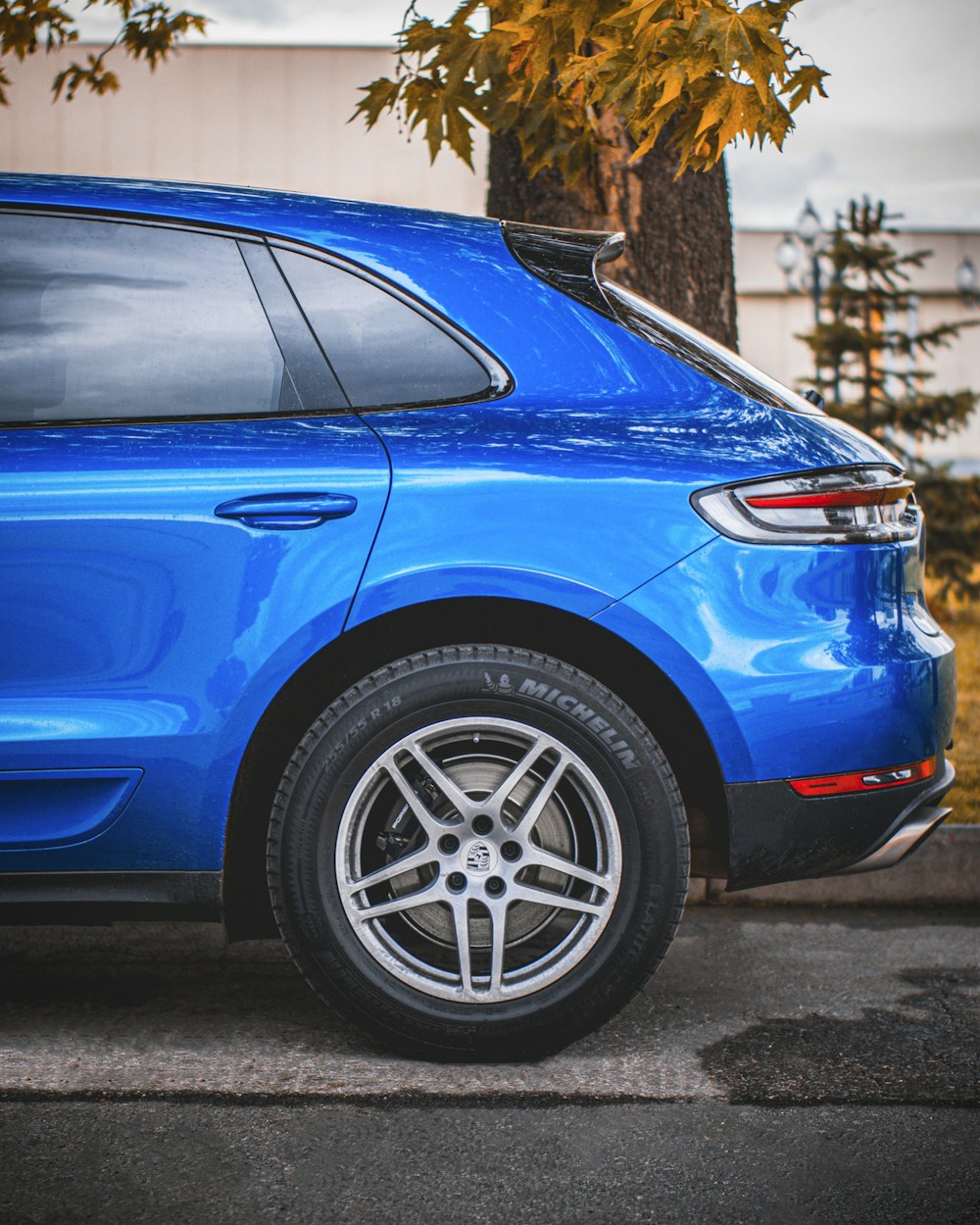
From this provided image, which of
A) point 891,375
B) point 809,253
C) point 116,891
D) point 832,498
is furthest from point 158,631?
point 809,253

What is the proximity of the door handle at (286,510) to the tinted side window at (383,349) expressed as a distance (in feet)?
0.85

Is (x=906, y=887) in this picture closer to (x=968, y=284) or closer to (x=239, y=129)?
(x=239, y=129)

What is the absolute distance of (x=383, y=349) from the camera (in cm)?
277

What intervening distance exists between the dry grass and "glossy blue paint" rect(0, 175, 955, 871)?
197 centimetres

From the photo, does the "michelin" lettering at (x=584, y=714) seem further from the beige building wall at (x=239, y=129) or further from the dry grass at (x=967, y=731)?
the beige building wall at (x=239, y=129)

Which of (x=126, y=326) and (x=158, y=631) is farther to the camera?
(x=126, y=326)

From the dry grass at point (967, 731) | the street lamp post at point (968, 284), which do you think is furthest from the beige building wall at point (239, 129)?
the dry grass at point (967, 731)

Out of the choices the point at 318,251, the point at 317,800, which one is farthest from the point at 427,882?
the point at 318,251

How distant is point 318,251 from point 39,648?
1.02 metres

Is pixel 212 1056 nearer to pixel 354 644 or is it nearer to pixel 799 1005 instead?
pixel 354 644

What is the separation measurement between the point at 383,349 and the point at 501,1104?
1.54m

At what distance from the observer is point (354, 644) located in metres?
2.74

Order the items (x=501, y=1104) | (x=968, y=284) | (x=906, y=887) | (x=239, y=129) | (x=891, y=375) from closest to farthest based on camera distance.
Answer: (x=501, y=1104) < (x=906, y=887) < (x=891, y=375) < (x=239, y=129) < (x=968, y=284)

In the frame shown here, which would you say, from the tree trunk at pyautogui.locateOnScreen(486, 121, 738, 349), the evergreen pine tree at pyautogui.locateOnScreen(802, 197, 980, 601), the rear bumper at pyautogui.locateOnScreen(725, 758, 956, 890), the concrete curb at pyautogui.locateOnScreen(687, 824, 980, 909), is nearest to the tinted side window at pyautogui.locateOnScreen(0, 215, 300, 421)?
the rear bumper at pyautogui.locateOnScreen(725, 758, 956, 890)
